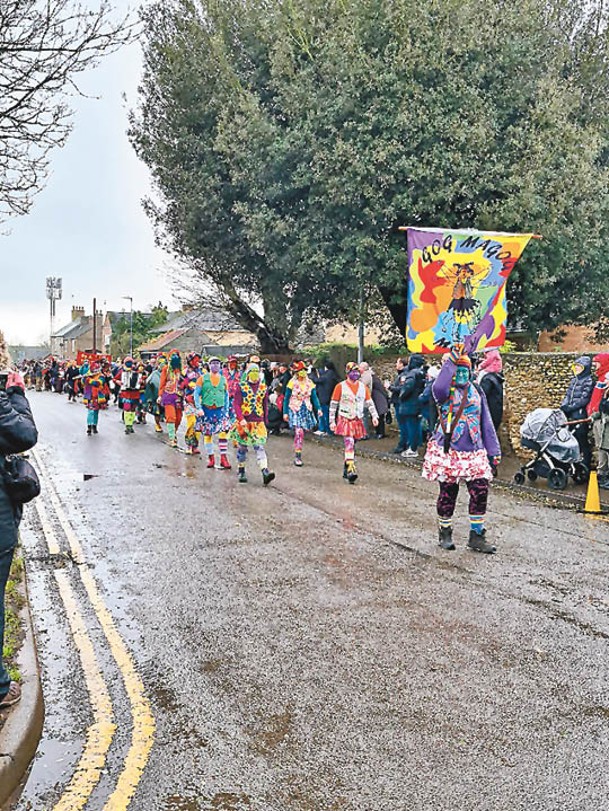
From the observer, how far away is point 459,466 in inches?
324

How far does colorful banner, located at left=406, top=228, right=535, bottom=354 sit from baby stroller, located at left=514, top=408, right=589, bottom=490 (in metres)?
1.79

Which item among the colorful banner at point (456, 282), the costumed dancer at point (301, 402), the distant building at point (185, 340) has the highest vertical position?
the distant building at point (185, 340)

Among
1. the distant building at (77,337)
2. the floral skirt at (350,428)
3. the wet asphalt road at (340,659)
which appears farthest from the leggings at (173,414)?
the distant building at (77,337)

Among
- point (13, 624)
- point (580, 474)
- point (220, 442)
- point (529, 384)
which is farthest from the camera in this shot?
point (220, 442)

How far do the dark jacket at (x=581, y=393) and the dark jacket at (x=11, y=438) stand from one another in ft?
32.5

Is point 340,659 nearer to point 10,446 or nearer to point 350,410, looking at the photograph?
point 10,446

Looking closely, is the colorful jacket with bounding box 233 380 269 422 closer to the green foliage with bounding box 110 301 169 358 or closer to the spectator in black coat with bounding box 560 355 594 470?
the spectator in black coat with bounding box 560 355 594 470

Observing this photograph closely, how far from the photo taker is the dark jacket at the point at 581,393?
41.6ft

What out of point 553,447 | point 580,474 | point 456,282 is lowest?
point 580,474

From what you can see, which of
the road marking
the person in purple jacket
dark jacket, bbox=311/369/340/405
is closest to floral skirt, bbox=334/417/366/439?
the person in purple jacket

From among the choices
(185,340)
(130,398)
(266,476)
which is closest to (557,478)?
(266,476)

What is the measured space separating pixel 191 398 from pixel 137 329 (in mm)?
66720

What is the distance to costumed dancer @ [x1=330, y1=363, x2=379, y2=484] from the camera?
514 inches

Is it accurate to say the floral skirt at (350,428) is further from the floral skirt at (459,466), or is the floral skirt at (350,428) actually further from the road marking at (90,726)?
the road marking at (90,726)
